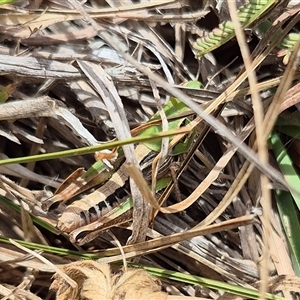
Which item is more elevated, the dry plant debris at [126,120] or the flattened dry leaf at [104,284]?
the dry plant debris at [126,120]

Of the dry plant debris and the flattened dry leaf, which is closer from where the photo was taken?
the flattened dry leaf

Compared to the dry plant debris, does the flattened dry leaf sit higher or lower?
lower

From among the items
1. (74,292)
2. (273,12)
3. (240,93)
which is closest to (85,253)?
(74,292)

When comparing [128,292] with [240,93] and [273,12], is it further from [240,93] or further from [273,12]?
[273,12]

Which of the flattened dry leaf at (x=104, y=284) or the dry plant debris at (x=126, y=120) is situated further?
the dry plant debris at (x=126, y=120)

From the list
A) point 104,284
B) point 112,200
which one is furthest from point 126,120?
point 104,284
